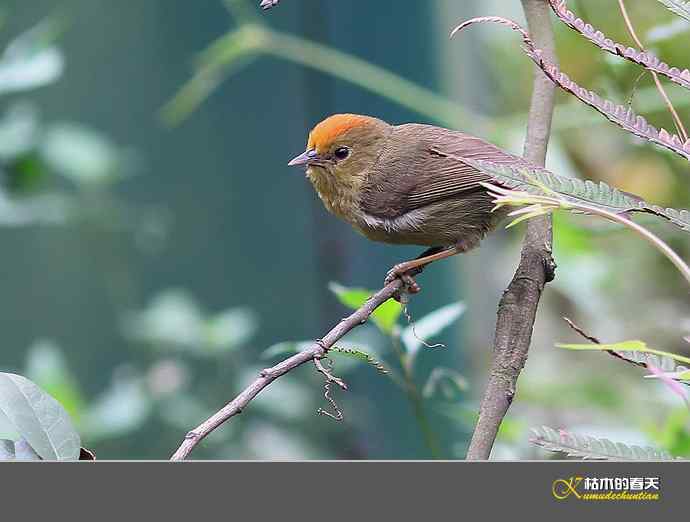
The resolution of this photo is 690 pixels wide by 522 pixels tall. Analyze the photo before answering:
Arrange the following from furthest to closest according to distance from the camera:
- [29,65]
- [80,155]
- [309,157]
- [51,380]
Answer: [80,155], [51,380], [309,157], [29,65]

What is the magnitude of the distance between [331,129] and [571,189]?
1.19 m

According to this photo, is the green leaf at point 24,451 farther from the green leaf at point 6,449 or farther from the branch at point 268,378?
the branch at point 268,378

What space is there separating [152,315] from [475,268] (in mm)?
1483

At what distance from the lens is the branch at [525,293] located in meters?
1.13

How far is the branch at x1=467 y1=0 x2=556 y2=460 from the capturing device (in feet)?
3.72

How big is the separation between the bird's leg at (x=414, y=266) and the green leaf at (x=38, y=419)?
605mm

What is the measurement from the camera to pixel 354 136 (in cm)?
210

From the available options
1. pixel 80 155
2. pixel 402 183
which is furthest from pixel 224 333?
pixel 402 183

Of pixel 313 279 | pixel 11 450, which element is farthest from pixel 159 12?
pixel 11 450

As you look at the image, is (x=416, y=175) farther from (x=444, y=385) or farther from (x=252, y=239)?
(x=252, y=239)

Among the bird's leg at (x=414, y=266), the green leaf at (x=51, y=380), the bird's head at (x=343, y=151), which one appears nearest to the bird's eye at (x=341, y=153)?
the bird's head at (x=343, y=151)

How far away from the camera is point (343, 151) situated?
2111 mm

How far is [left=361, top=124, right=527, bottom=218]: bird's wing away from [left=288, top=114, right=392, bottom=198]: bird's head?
33 millimetres
